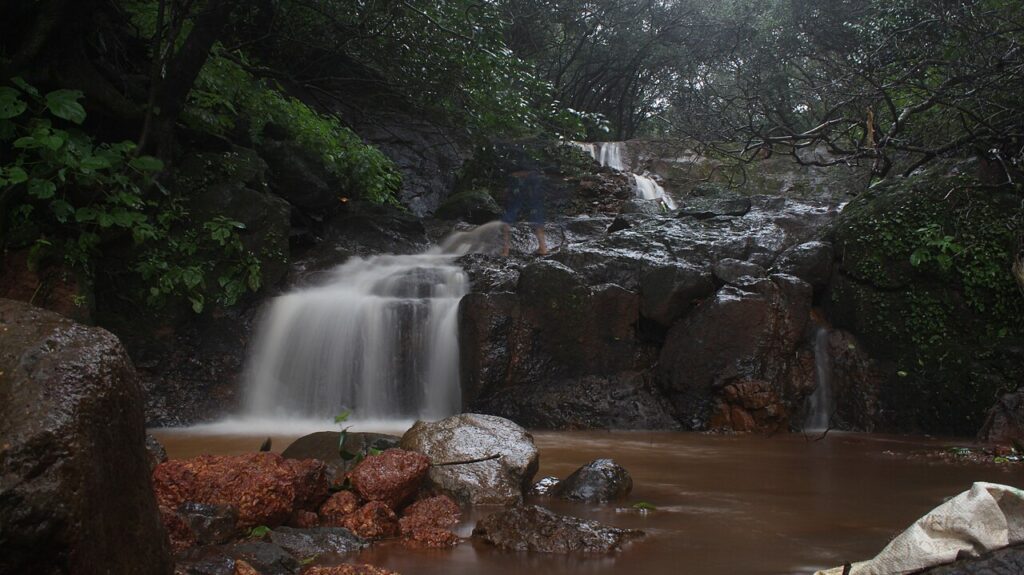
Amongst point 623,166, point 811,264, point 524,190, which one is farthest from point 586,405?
point 623,166

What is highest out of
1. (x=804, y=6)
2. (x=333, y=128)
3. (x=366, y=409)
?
Result: (x=804, y=6)

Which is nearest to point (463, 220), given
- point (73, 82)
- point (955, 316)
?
point (73, 82)

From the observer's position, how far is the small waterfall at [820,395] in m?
8.12

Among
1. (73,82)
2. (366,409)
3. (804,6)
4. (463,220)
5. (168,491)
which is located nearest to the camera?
(168,491)

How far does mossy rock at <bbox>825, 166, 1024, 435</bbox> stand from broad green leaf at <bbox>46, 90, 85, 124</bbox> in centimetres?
793

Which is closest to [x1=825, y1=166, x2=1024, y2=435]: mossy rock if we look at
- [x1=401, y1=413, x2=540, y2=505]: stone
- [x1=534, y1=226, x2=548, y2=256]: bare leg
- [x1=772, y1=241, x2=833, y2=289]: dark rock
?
[x1=772, y1=241, x2=833, y2=289]: dark rock

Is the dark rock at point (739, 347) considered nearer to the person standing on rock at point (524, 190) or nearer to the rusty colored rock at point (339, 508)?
the rusty colored rock at point (339, 508)

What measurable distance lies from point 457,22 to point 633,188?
7.85 meters

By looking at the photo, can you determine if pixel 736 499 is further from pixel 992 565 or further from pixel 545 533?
pixel 992 565

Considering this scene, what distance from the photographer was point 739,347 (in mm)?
7883

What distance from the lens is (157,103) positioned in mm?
7977

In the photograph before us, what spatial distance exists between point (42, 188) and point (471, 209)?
8500 millimetres

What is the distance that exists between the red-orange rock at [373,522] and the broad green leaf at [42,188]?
454 cm

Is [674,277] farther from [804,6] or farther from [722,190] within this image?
[804,6]
